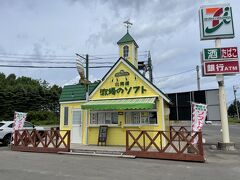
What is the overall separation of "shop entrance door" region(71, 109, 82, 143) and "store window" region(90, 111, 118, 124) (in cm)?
97

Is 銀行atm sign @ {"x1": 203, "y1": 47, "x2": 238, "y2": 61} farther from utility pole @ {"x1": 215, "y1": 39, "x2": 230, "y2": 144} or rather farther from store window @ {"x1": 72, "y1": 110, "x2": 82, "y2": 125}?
store window @ {"x1": 72, "y1": 110, "x2": 82, "y2": 125}

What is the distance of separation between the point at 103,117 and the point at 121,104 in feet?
6.80

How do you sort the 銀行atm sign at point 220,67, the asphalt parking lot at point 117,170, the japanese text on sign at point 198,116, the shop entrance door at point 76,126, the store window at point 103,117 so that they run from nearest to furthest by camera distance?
the asphalt parking lot at point 117,170, the japanese text on sign at point 198,116, the 銀行atm sign at point 220,67, the store window at point 103,117, the shop entrance door at point 76,126

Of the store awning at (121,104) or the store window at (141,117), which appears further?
the store window at (141,117)

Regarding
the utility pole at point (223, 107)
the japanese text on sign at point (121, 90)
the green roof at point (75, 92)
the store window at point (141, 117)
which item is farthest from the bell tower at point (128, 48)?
the utility pole at point (223, 107)

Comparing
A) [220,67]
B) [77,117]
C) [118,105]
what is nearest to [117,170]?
[118,105]

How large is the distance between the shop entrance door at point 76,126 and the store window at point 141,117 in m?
3.20

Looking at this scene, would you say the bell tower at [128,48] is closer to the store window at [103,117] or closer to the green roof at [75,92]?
the green roof at [75,92]

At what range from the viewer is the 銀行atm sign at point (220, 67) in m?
14.4

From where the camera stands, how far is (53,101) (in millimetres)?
54281

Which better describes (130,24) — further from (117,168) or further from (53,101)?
(53,101)

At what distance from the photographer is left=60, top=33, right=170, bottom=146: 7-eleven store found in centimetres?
1427

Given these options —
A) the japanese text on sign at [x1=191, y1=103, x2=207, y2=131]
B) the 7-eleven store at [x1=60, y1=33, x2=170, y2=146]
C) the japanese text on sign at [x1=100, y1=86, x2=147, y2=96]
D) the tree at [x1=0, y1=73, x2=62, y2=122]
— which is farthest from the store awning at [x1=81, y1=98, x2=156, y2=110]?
the tree at [x1=0, y1=73, x2=62, y2=122]

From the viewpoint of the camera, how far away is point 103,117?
611 inches
